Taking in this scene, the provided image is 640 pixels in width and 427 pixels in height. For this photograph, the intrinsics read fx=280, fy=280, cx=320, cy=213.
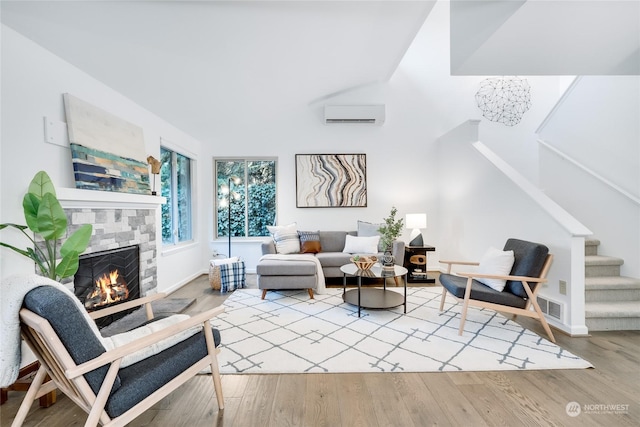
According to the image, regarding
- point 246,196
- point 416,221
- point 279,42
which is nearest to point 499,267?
point 416,221

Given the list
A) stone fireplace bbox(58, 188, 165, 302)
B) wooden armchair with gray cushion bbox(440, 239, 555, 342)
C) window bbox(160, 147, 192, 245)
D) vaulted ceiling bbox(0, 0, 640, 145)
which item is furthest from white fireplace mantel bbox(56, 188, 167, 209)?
wooden armchair with gray cushion bbox(440, 239, 555, 342)

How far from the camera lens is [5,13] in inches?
75.0

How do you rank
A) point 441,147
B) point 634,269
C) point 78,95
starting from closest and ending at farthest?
point 78,95 → point 634,269 → point 441,147

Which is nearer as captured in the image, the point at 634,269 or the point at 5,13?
the point at 5,13

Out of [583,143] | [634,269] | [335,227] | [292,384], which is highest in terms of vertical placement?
[583,143]

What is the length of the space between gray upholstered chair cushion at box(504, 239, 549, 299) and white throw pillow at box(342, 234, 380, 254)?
206 cm

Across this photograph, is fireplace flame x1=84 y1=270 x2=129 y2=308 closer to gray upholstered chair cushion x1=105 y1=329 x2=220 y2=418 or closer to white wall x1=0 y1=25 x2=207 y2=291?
white wall x1=0 y1=25 x2=207 y2=291

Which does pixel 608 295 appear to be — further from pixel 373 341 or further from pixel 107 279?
pixel 107 279

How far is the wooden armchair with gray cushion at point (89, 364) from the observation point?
1.14 meters

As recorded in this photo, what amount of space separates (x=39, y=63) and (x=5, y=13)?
0.36 metres

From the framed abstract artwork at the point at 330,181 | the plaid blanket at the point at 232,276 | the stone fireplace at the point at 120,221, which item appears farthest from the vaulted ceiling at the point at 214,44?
the plaid blanket at the point at 232,276

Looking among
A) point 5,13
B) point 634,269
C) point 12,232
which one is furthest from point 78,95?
point 634,269

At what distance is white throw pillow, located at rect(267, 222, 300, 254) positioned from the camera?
461cm

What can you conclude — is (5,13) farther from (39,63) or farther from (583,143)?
(583,143)
